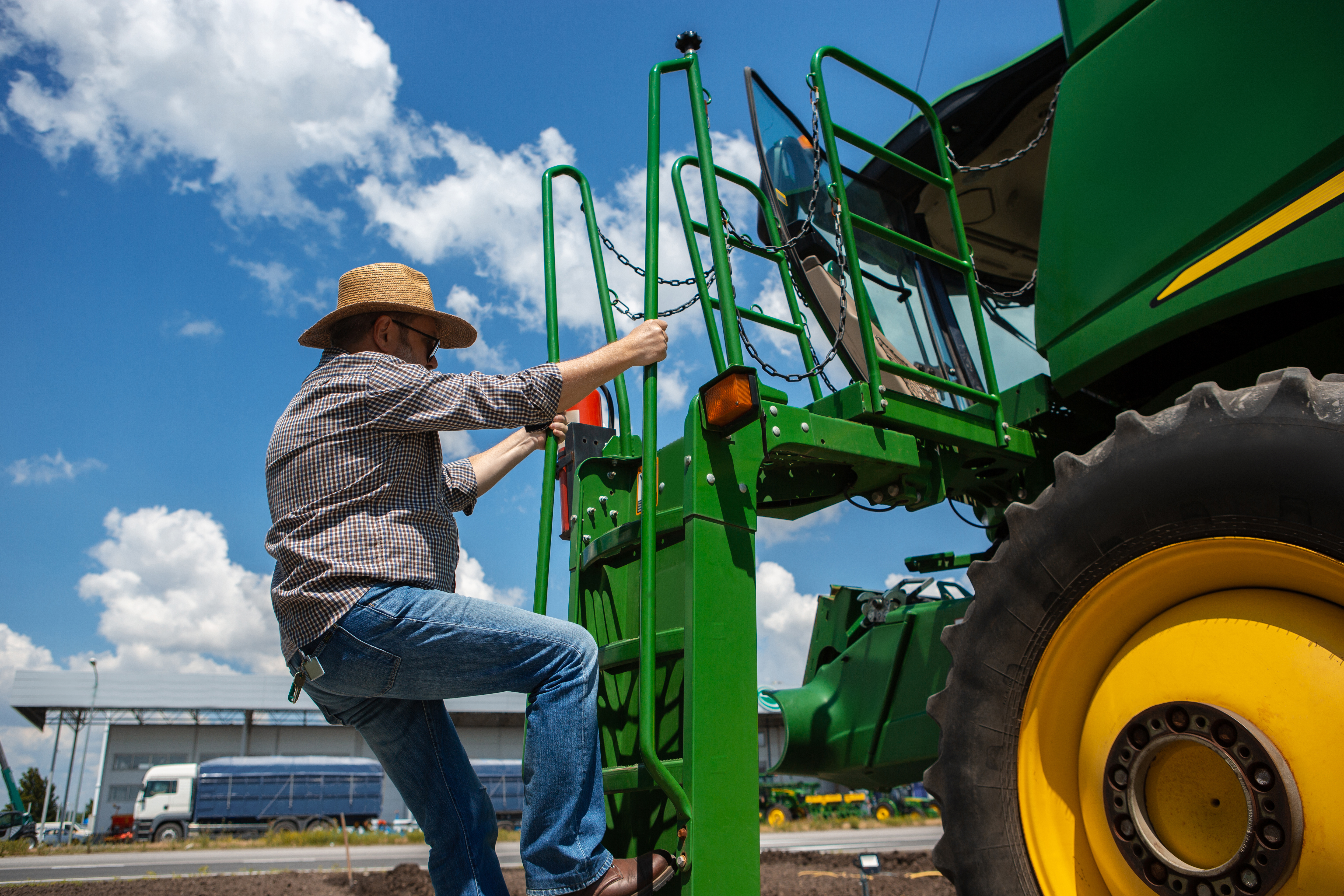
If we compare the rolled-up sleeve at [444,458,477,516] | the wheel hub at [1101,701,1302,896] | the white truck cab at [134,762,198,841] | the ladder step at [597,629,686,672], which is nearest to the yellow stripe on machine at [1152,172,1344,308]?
the wheel hub at [1101,701,1302,896]

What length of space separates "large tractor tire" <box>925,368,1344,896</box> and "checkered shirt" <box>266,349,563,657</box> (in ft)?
4.41

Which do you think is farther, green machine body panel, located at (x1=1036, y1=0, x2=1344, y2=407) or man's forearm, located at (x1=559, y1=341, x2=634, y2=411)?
man's forearm, located at (x1=559, y1=341, x2=634, y2=411)

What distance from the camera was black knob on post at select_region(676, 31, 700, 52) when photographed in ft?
9.37

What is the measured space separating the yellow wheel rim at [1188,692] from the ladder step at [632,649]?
91cm

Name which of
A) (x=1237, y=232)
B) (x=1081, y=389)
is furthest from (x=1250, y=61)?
(x=1081, y=389)

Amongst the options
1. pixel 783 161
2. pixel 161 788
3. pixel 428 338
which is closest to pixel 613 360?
pixel 428 338

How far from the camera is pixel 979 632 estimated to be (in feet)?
7.22

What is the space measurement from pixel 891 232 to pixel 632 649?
1.59 m

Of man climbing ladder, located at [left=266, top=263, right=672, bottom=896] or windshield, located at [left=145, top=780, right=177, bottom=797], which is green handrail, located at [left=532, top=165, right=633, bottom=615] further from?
windshield, located at [left=145, top=780, right=177, bottom=797]

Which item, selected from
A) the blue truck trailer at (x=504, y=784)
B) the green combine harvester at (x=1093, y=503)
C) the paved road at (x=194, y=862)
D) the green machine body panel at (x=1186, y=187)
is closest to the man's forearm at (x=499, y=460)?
the green combine harvester at (x=1093, y=503)

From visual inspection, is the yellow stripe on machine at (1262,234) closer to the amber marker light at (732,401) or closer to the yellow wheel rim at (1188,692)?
the yellow wheel rim at (1188,692)

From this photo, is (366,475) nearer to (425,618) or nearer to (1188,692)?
(425,618)

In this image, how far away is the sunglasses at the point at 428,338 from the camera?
8.16 ft

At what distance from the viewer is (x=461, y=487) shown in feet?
9.18
